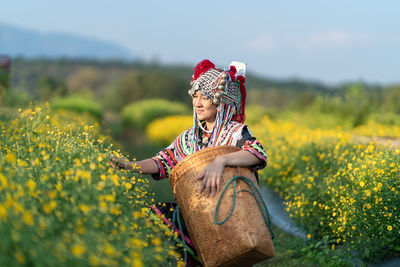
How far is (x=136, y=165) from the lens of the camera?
9.70ft

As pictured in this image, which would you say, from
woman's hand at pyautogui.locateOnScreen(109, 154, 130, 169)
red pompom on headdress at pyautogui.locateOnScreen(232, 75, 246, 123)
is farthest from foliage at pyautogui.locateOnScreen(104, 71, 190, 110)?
woman's hand at pyautogui.locateOnScreen(109, 154, 130, 169)

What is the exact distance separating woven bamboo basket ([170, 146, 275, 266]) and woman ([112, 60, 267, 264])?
289mm

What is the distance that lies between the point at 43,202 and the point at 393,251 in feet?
9.07

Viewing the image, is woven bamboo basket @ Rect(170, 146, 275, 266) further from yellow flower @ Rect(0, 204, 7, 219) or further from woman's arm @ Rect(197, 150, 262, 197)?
yellow flower @ Rect(0, 204, 7, 219)

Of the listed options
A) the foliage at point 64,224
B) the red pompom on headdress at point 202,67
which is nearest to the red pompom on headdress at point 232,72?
the red pompom on headdress at point 202,67

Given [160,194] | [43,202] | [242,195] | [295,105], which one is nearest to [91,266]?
[43,202]

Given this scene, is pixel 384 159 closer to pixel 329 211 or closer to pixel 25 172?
pixel 329 211

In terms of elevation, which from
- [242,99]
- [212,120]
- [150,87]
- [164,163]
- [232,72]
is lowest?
[150,87]

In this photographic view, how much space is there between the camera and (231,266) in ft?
8.54

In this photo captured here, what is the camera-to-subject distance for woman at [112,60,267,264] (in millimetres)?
2920

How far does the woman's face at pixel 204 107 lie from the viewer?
3.03 meters

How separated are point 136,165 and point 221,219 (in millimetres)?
776

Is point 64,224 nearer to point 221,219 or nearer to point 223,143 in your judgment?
point 221,219

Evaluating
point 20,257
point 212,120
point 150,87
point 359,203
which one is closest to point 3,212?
point 20,257
